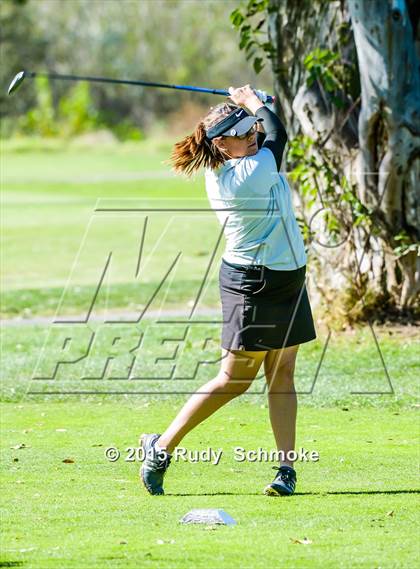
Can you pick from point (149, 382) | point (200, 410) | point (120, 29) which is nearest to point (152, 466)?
point (200, 410)

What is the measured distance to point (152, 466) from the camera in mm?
6562

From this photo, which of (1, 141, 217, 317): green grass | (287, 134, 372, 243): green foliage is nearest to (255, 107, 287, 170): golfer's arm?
(1, 141, 217, 317): green grass

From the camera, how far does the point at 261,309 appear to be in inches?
254

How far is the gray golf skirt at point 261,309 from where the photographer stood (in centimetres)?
641

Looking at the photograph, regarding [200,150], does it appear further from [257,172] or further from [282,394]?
[282,394]

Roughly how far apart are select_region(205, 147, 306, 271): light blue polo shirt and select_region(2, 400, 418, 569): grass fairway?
1.29 meters

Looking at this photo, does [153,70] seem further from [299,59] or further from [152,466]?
[152,466]

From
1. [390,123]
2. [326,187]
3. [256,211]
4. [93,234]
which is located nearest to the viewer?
[256,211]

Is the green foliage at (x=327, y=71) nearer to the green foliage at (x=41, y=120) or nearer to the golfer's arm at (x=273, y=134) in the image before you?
the golfer's arm at (x=273, y=134)

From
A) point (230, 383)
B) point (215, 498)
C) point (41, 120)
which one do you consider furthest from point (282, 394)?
point (41, 120)

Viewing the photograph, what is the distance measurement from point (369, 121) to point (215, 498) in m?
6.43

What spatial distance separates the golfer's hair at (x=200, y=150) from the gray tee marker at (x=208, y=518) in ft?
5.95

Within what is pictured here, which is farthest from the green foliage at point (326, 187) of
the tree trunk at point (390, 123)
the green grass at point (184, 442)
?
the green grass at point (184, 442)

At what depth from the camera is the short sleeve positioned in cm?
628
